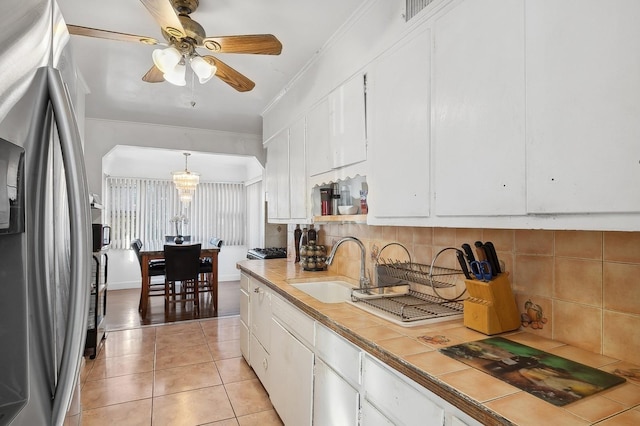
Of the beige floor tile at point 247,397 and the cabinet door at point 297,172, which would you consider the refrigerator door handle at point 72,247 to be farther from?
the cabinet door at point 297,172

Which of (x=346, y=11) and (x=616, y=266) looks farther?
(x=346, y=11)

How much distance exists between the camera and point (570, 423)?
2.48 ft

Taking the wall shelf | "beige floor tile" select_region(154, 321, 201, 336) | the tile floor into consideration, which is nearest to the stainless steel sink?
the wall shelf

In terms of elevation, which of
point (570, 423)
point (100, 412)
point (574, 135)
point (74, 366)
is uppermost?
point (574, 135)

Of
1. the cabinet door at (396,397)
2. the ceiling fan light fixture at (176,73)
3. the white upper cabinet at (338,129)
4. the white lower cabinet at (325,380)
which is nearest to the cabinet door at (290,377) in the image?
the white lower cabinet at (325,380)

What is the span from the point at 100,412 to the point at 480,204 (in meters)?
2.76

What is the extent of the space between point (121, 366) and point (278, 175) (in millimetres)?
2244

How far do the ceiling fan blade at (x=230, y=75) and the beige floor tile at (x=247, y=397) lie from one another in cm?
226

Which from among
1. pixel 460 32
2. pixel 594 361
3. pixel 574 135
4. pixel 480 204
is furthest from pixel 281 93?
pixel 594 361

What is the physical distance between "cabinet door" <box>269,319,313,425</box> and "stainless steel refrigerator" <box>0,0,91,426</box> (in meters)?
1.28

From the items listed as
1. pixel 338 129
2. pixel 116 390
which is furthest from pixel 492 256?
pixel 116 390

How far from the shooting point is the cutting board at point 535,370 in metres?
0.89

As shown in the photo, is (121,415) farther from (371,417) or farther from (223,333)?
(371,417)

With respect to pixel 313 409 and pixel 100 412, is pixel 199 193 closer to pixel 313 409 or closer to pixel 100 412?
→ pixel 100 412
